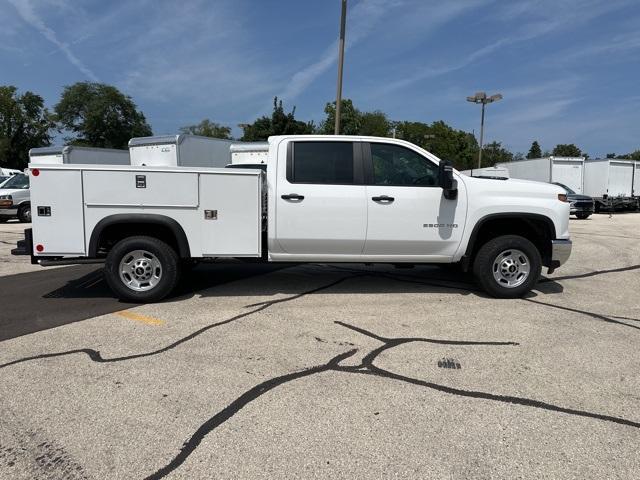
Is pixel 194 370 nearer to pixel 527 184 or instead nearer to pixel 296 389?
pixel 296 389

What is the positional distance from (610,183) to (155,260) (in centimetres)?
2796

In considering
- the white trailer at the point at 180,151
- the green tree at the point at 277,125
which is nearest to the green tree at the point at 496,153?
the green tree at the point at 277,125

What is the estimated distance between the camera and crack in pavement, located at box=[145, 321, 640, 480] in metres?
2.72

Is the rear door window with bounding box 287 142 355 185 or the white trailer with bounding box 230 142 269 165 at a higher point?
the white trailer with bounding box 230 142 269 165

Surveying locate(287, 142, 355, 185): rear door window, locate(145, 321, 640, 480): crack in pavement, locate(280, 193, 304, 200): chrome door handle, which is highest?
locate(287, 142, 355, 185): rear door window

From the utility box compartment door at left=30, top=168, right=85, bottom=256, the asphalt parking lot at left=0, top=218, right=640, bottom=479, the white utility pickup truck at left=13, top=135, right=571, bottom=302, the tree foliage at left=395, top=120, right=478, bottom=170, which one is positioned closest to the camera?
the asphalt parking lot at left=0, top=218, right=640, bottom=479

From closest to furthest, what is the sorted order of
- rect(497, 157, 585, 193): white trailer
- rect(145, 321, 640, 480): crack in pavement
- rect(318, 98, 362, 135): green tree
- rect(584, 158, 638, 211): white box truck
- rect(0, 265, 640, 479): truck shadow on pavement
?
Answer: rect(145, 321, 640, 480): crack in pavement
rect(0, 265, 640, 479): truck shadow on pavement
rect(497, 157, 585, 193): white trailer
rect(584, 158, 638, 211): white box truck
rect(318, 98, 362, 135): green tree

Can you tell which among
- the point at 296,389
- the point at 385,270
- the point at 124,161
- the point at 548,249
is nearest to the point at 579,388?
the point at 296,389

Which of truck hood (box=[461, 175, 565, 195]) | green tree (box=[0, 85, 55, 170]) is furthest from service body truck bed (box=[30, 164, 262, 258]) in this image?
green tree (box=[0, 85, 55, 170])

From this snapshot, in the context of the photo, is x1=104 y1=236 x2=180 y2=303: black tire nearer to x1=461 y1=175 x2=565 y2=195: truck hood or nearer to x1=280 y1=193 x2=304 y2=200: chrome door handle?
x1=280 y1=193 x2=304 y2=200: chrome door handle

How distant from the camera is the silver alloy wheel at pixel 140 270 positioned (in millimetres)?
5594

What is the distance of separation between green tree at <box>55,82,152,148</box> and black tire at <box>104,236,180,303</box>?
2310 inches

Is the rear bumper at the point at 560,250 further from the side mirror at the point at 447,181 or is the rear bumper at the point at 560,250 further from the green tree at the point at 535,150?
the green tree at the point at 535,150

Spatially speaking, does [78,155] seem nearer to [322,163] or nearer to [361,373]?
[322,163]
